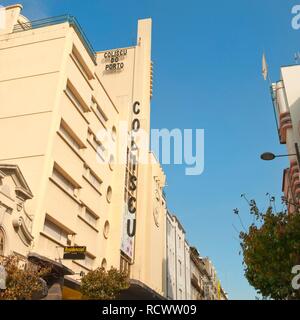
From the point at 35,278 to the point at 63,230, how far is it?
10073 mm

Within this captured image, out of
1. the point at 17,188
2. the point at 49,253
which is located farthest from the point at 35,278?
the point at 49,253

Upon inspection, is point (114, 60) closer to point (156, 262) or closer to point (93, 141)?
point (93, 141)

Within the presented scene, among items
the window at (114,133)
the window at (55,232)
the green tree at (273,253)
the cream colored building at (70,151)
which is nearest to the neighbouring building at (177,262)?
the cream colored building at (70,151)

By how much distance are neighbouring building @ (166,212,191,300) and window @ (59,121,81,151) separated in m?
30.2

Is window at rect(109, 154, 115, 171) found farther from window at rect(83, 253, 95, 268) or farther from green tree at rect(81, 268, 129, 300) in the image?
green tree at rect(81, 268, 129, 300)

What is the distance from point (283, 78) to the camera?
38062mm

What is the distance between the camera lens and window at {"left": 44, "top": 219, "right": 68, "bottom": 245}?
25.0m

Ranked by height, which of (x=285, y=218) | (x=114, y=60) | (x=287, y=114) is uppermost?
(x=114, y=60)

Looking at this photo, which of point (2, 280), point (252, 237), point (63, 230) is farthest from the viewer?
point (63, 230)

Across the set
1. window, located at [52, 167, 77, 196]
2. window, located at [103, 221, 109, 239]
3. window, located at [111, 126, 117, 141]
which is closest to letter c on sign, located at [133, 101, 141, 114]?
window, located at [111, 126, 117, 141]

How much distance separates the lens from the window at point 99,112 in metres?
35.2

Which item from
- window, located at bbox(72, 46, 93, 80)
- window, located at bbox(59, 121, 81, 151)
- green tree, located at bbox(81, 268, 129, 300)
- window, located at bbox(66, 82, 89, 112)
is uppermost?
window, located at bbox(72, 46, 93, 80)

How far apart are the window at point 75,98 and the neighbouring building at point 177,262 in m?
31.0
